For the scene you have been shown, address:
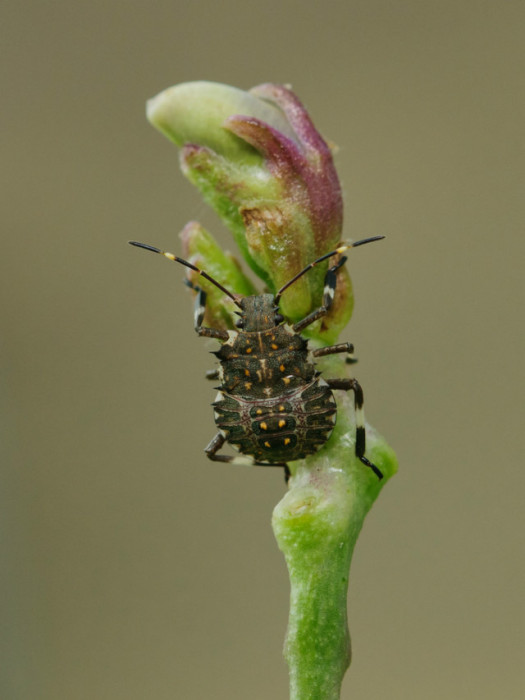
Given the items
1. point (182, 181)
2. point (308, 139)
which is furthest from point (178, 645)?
point (308, 139)

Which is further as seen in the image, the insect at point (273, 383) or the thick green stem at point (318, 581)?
the insect at point (273, 383)

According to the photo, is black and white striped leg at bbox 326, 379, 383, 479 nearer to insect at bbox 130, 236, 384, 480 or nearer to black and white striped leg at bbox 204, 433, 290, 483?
insect at bbox 130, 236, 384, 480

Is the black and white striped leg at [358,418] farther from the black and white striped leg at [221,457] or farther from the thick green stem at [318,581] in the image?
the black and white striped leg at [221,457]

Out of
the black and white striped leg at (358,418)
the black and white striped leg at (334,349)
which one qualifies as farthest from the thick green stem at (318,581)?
the black and white striped leg at (334,349)

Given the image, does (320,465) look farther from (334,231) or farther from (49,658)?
(49,658)

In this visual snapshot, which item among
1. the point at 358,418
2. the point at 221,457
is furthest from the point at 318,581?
the point at 221,457

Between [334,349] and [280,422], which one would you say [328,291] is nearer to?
[334,349]

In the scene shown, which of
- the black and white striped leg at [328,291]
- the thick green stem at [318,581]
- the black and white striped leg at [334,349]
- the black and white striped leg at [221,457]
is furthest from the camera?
the black and white striped leg at [221,457]
